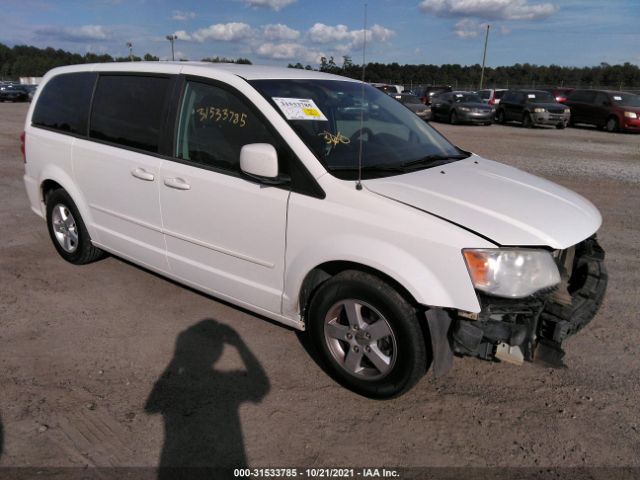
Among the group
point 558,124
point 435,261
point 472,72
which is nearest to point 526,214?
point 435,261

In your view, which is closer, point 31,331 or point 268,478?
point 268,478

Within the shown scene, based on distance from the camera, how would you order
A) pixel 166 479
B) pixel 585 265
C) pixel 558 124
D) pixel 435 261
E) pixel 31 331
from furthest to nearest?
pixel 558 124 < pixel 31 331 < pixel 585 265 < pixel 435 261 < pixel 166 479

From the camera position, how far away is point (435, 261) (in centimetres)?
265

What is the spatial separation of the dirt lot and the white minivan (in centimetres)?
33

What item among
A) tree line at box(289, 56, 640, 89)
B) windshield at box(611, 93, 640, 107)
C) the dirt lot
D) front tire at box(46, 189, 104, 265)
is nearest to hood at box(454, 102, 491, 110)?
windshield at box(611, 93, 640, 107)

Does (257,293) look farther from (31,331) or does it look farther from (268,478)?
(31,331)

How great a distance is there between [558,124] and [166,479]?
23.0 metres

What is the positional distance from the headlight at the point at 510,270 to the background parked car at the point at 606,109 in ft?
69.3

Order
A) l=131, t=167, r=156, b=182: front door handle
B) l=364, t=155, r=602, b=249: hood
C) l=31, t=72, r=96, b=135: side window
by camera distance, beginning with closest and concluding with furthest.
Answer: l=364, t=155, r=602, b=249: hood
l=131, t=167, r=156, b=182: front door handle
l=31, t=72, r=96, b=135: side window

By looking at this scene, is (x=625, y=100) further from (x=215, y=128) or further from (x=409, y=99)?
(x=215, y=128)

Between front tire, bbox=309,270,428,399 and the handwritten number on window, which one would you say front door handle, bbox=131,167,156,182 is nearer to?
the handwritten number on window

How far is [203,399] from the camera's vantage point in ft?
10.1

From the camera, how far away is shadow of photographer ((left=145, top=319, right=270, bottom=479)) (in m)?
2.62

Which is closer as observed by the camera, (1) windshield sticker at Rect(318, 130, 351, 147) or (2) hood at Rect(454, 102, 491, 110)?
(1) windshield sticker at Rect(318, 130, 351, 147)
